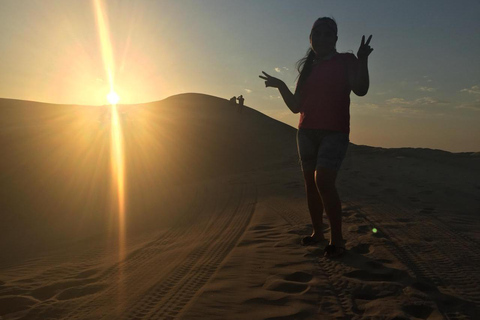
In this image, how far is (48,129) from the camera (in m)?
13.4

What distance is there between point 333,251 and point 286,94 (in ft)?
5.38

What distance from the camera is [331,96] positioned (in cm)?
329

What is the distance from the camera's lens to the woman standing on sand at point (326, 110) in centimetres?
318

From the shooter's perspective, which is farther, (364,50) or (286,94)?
(286,94)

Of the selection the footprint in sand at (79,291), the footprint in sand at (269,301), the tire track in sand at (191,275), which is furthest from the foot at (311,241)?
the footprint in sand at (79,291)

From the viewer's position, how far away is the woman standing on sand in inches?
125

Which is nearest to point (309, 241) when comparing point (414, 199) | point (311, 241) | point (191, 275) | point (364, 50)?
point (311, 241)

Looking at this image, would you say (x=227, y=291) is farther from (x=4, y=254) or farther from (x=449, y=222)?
(x=4, y=254)

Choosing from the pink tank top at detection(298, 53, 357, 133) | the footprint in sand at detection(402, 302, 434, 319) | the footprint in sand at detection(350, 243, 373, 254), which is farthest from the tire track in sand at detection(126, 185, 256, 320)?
the pink tank top at detection(298, 53, 357, 133)

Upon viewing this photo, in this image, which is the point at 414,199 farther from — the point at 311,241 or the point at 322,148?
the point at 322,148

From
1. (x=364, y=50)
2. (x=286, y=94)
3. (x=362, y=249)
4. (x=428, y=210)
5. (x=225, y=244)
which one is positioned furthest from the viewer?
(x=428, y=210)

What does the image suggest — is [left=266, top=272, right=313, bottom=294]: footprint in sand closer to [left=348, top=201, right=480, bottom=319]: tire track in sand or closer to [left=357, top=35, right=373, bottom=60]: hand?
[left=348, top=201, right=480, bottom=319]: tire track in sand

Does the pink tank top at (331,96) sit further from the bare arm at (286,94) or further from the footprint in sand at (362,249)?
the footprint in sand at (362,249)

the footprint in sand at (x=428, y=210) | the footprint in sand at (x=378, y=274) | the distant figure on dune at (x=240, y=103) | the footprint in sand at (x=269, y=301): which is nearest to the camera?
the footprint in sand at (x=269, y=301)
